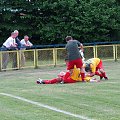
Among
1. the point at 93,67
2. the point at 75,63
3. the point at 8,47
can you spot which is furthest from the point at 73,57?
the point at 8,47

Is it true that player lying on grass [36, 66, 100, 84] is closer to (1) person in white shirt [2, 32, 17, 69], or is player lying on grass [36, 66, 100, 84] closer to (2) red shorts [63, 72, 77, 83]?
(2) red shorts [63, 72, 77, 83]

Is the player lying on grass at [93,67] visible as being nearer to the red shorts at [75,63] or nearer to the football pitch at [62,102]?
the red shorts at [75,63]

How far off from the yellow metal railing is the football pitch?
9.96 meters

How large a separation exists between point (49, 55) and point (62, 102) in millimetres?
15700

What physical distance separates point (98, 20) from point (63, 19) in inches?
121

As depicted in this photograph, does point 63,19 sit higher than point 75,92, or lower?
higher

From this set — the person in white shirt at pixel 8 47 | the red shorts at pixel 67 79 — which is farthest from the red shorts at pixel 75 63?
the person in white shirt at pixel 8 47

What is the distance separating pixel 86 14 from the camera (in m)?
38.9

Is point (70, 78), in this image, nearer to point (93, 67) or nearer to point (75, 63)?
point (75, 63)

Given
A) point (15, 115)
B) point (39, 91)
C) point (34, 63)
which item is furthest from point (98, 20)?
point (15, 115)

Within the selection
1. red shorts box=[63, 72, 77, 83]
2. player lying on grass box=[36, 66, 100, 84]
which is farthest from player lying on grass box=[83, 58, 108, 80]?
red shorts box=[63, 72, 77, 83]

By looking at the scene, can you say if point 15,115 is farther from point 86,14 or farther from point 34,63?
point 86,14

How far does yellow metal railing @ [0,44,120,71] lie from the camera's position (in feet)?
82.5

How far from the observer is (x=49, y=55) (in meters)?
27.0
